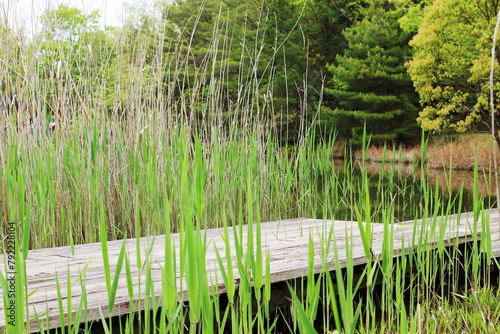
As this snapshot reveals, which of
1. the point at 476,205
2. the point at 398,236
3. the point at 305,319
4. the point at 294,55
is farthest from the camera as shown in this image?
the point at 294,55

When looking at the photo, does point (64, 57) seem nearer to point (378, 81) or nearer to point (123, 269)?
point (123, 269)

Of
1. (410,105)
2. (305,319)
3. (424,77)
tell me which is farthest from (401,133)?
(305,319)

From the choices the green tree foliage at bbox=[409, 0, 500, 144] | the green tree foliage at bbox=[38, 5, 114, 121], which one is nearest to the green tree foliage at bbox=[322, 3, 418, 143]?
the green tree foliage at bbox=[409, 0, 500, 144]

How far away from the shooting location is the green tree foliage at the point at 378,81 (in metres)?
17.7

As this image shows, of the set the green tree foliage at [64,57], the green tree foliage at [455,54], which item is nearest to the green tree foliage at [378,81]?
the green tree foliage at [455,54]

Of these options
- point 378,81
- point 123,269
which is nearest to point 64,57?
point 123,269

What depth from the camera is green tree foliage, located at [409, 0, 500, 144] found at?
1270cm

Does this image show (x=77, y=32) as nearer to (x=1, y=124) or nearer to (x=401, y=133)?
(x=1, y=124)

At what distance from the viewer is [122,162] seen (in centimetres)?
291

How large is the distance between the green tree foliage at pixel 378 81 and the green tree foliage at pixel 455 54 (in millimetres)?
2946

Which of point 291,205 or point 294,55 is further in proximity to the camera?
point 294,55

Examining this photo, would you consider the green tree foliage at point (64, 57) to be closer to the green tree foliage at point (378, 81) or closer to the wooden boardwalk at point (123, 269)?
the wooden boardwalk at point (123, 269)

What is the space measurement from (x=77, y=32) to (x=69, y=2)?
9.3 inches

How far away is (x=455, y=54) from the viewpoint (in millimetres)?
13531
